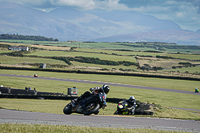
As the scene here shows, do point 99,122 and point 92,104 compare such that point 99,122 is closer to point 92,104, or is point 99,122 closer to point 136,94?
point 92,104

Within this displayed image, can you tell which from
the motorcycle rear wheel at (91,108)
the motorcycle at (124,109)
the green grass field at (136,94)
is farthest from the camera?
the green grass field at (136,94)

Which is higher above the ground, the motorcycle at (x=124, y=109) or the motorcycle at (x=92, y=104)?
the motorcycle at (x=92, y=104)

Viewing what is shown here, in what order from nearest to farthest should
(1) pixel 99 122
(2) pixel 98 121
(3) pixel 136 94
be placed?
(1) pixel 99 122, (2) pixel 98 121, (3) pixel 136 94

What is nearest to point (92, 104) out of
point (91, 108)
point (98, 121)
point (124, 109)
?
point (91, 108)

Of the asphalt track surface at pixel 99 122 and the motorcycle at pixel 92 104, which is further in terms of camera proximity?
the asphalt track surface at pixel 99 122

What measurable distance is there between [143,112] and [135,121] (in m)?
4.84

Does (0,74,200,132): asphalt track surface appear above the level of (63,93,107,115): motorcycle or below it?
below

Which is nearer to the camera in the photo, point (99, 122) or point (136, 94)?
point (99, 122)

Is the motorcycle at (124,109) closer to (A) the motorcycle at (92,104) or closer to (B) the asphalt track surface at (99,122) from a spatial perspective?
(B) the asphalt track surface at (99,122)

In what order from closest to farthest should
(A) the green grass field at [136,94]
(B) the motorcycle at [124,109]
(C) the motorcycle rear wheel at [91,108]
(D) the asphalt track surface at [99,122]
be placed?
(C) the motorcycle rear wheel at [91,108] < (D) the asphalt track surface at [99,122] < (B) the motorcycle at [124,109] < (A) the green grass field at [136,94]

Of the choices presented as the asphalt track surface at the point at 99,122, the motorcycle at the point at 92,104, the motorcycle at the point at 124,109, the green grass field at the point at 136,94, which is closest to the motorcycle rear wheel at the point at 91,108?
the motorcycle at the point at 92,104

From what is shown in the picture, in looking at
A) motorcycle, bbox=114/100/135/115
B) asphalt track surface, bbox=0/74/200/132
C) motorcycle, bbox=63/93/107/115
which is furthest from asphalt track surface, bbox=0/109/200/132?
motorcycle, bbox=114/100/135/115

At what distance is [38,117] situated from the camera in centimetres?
2067

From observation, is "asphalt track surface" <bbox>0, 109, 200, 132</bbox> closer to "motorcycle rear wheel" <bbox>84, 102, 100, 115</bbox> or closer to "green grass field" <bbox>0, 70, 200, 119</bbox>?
"motorcycle rear wheel" <bbox>84, 102, 100, 115</bbox>
